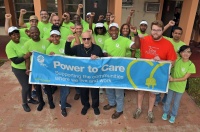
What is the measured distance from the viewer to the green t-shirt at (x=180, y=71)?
3381 mm

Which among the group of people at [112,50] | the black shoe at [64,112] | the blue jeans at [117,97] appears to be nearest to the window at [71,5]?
the group of people at [112,50]

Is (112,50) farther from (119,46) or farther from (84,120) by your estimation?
(84,120)

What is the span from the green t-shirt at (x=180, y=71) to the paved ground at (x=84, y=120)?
902 mm

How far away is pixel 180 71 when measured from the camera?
11.4 ft

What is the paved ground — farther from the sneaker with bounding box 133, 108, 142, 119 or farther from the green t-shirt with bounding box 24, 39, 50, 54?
the green t-shirt with bounding box 24, 39, 50, 54

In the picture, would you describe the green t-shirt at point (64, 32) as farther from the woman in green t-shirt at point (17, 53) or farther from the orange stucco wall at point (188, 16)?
the orange stucco wall at point (188, 16)

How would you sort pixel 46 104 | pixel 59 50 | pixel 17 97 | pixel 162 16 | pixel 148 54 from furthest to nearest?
1. pixel 162 16
2. pixel 17 97
3. pixel 46 104
4. pixel 59 50
5. pixel 148 54

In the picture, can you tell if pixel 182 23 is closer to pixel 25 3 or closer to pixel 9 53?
pixel 9 53

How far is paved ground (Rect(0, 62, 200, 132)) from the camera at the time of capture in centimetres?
379

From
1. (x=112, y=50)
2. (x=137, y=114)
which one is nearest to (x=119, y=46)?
(x=112, y=50)

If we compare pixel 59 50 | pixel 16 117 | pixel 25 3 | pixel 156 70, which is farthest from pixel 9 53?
pixel 25 3

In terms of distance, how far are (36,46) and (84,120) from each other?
74.0 inches

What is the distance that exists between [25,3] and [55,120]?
8329 millimetres

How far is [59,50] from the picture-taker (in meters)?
3.75
